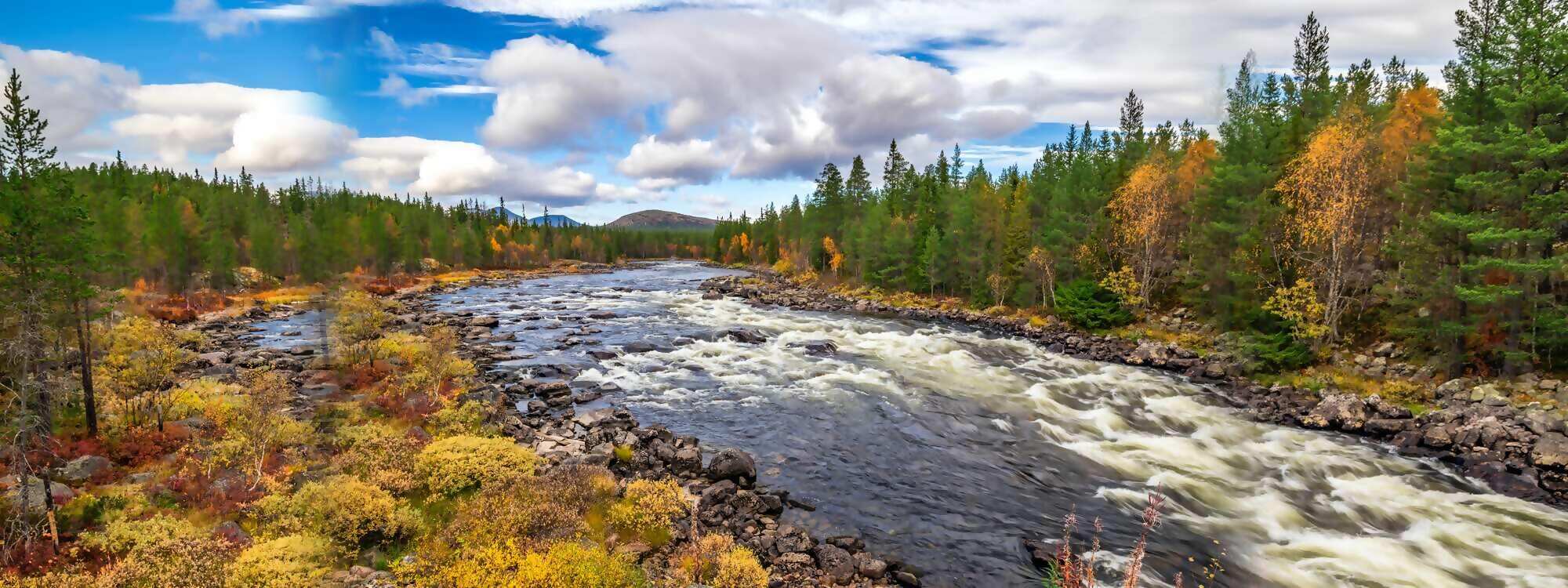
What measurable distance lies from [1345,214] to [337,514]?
45.5 m

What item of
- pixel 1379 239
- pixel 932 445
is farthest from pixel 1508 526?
pixel 1379 239

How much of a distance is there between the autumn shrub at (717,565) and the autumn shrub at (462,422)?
38.8ft

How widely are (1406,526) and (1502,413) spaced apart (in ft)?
39.2

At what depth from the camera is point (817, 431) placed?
2670 cm

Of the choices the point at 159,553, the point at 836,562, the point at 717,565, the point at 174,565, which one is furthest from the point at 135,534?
the point at 836,562

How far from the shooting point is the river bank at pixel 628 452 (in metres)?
15.0

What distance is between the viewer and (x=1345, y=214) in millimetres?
31781

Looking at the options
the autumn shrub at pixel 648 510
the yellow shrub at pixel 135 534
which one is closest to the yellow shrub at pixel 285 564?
the yellow shrub at pixel 135 534

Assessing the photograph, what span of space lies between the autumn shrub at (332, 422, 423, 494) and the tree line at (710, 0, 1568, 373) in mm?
42499

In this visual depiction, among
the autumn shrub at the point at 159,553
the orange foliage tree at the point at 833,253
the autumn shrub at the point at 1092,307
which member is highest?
the orange foliage tree at the point at 833,253

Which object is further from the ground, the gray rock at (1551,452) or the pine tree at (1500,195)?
the pine tree at (1500,195)

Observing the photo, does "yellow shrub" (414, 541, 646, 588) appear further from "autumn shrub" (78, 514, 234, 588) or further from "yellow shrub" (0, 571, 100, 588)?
"yellow shrub" (0, 571, 100, 588)

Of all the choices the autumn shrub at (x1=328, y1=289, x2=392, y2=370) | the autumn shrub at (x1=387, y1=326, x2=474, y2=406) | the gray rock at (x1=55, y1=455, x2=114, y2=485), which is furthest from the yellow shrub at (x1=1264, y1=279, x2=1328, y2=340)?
the autumn shrub at (x1=328, y1=289, x2=392, y2=370)

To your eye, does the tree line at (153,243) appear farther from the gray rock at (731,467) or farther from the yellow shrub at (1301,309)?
the yellow shrub at (1301,309)
